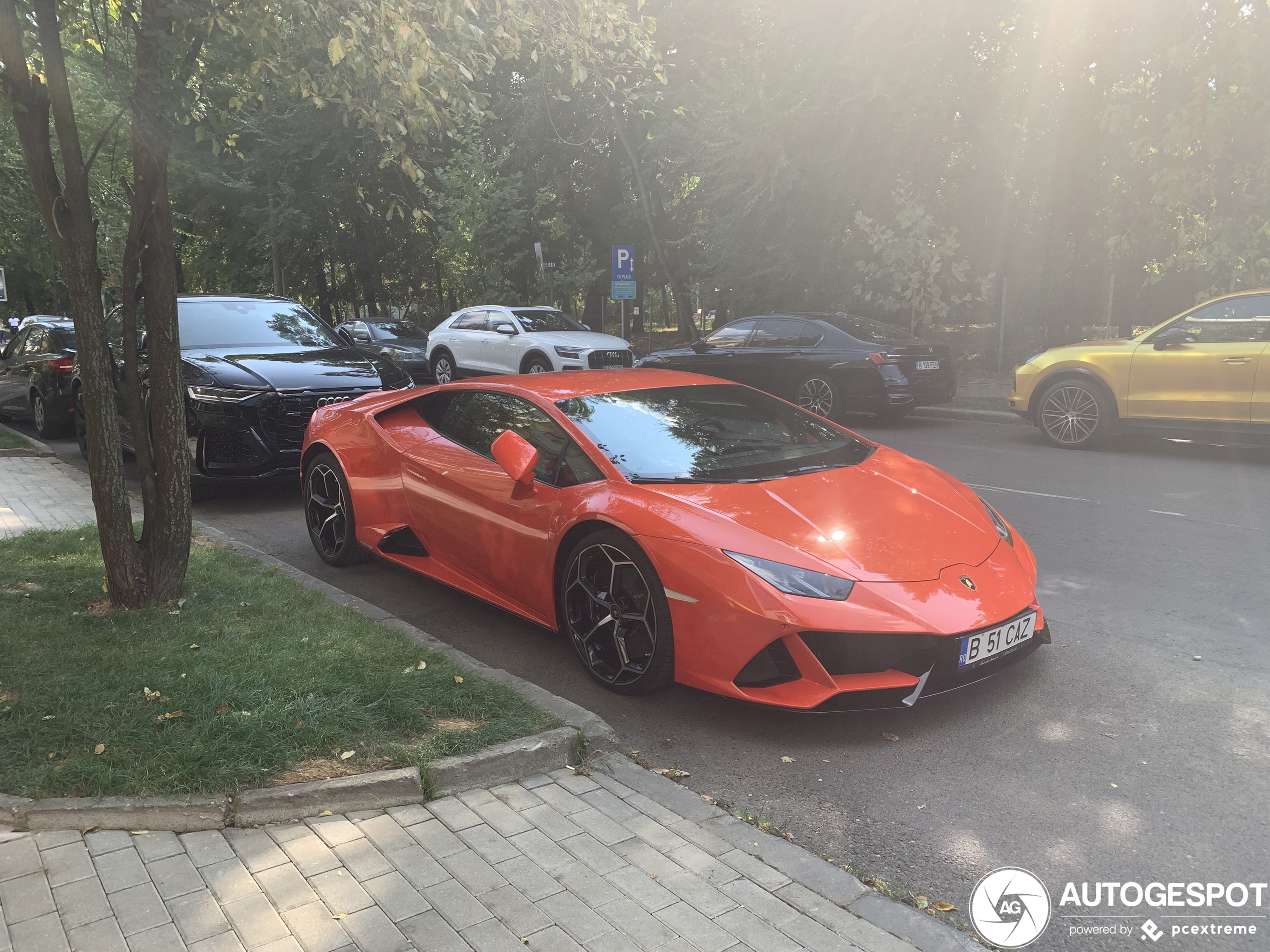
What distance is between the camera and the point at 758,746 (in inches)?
149

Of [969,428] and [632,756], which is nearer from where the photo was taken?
[632,756]

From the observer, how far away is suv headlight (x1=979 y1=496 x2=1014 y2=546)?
4.58 m

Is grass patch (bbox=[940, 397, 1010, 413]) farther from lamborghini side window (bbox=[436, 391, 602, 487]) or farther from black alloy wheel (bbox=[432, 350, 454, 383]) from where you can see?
lamborghini side window (bbox=[436, 391, 602, 487])

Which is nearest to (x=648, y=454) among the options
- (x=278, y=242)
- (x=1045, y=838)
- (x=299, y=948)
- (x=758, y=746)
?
(x=758, y=746)

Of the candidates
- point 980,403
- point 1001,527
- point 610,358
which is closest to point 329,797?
point 1001,527

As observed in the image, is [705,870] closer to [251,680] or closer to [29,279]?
[251,680]

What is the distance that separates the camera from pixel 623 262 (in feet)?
68.6

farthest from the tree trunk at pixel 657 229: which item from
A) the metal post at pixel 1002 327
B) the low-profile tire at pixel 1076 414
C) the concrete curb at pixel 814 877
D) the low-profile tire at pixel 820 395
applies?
the concrete curb at pixel 814 877

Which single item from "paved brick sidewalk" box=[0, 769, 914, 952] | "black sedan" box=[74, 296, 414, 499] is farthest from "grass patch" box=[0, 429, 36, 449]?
"paved brick sidewalk" box=[0, 769, 914, 952]

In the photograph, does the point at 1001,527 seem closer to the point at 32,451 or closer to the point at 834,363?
the point at 834,363

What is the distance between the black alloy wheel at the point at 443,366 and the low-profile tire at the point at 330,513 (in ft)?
46.6

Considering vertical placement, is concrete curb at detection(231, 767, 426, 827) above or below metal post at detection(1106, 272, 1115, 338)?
below

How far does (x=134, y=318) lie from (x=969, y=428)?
11.2 m

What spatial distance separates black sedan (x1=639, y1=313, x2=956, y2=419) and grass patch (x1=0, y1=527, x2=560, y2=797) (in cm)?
925
